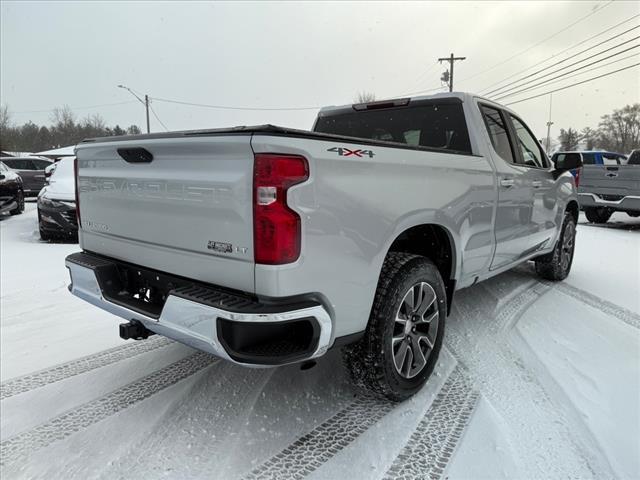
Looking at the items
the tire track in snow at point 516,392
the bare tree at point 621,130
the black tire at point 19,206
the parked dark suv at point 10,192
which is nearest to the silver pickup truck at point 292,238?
the tire track in snow at point 516,392

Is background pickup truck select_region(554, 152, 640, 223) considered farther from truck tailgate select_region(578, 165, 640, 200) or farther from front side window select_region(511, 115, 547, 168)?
front side window select_region(511, 115, 547, 168)

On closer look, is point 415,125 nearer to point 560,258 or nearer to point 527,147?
point 527,147

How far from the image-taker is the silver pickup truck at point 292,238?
1903 millimetres

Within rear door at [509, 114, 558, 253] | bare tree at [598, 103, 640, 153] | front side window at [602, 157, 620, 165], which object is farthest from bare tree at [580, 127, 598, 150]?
rear door at [509, 114, 558, 253]

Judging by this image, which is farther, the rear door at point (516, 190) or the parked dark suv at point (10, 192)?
the parked dark suv at point (10, 192)

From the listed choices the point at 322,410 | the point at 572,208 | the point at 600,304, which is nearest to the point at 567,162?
the point at 572,208

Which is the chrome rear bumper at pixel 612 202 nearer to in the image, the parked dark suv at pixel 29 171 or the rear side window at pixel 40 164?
the parked dark suv at pixel 29 171

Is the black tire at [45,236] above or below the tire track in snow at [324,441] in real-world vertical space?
above

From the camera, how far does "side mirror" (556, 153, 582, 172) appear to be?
15.0 feet

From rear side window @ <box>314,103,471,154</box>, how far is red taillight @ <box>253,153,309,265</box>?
1.87m

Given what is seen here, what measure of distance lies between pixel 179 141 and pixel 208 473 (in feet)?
5.20

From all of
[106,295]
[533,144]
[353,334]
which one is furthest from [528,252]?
[106,295]

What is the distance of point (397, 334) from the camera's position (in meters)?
2.55

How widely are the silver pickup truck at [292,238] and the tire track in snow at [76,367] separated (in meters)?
0.72
